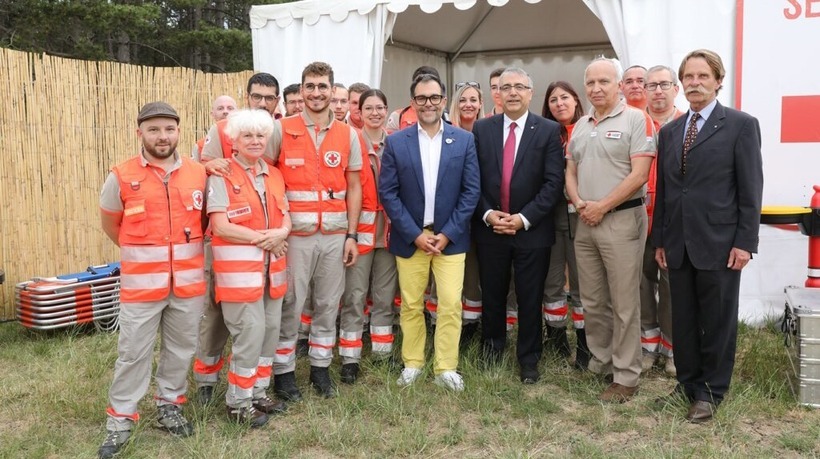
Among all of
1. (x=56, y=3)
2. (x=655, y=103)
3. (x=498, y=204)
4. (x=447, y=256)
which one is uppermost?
(x=56, y=3)

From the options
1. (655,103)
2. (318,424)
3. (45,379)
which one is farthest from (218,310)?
(655,103)

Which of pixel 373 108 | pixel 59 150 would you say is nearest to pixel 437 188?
pixel 373 108

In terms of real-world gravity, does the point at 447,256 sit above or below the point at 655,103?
below

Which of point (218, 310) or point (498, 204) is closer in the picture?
point (218, 310)

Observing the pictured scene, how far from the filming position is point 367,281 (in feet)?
14.6

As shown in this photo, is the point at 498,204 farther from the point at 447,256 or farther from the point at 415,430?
the point at 415,430

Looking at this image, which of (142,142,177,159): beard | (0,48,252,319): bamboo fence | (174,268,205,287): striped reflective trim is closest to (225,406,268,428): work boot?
(174,268,205,287): striped reflective trim

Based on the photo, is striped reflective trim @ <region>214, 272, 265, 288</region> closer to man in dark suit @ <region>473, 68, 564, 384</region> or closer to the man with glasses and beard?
the man with glasses and beard

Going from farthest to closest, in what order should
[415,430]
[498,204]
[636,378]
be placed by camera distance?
[498,204], [636,378], [415,430]

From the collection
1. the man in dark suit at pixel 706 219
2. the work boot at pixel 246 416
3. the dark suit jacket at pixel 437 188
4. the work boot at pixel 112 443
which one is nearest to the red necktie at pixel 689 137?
the man in dark suit at pixel 706 219

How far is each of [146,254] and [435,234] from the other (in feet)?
5.57

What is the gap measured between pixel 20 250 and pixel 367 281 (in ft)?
11.4

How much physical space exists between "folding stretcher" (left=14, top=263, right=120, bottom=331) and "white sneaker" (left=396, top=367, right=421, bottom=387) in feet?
9.40

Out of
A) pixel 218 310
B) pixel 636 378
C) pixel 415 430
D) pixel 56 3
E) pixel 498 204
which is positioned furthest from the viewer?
pixel 56 3
